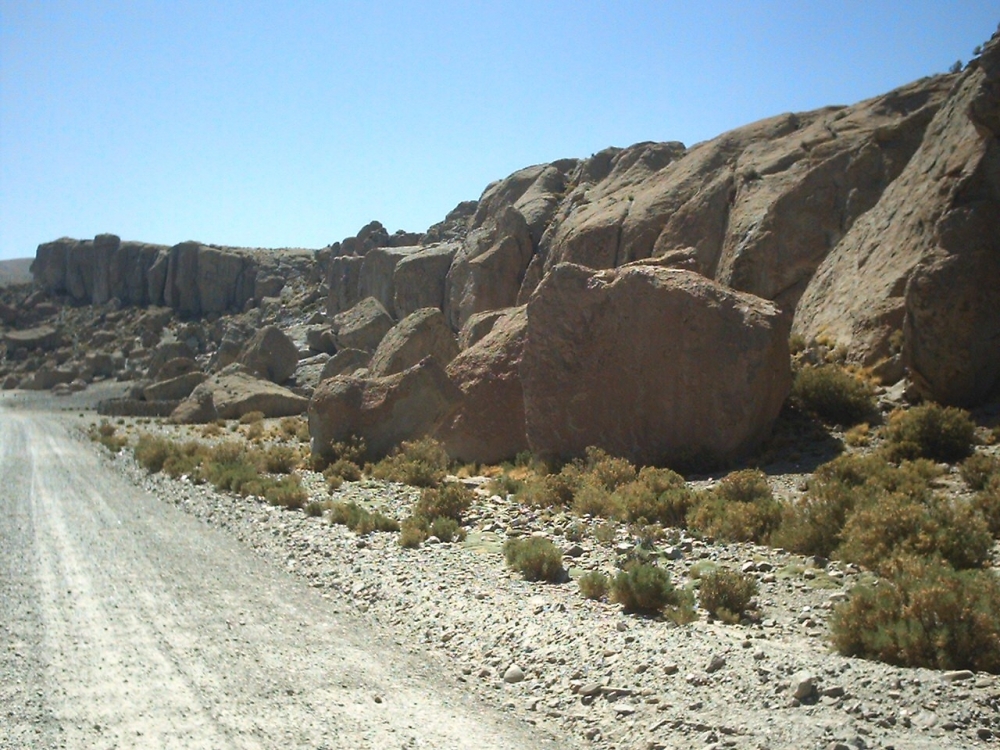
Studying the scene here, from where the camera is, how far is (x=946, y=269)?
1811 centimetres

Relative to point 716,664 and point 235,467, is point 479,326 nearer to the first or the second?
point 235,467

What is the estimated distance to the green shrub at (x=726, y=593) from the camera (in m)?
9.56

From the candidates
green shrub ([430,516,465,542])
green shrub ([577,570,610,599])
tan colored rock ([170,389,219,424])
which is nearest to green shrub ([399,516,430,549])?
green shrub ([430,516,465,542])

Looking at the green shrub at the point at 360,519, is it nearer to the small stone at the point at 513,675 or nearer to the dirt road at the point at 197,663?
the dirt road at the point at 197,663

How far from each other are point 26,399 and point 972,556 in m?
84.6

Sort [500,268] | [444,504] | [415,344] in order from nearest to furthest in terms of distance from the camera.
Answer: [444,504], [415,344], [500,268]

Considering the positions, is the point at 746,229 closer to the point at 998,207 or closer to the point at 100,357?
the point at 998,207

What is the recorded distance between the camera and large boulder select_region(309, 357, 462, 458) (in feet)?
76.5

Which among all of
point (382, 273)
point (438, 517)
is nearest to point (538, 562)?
point (438, 517)

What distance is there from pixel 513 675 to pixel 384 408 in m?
15.7

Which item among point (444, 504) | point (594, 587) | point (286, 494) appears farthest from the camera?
point (286, 494)

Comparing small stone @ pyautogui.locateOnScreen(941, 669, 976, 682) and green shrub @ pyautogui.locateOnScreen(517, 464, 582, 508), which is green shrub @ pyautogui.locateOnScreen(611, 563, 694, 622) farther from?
green shrub @ pyautogui.locateOnScreen(517, 464, 582, 508)

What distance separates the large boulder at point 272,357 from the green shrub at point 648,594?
46199 millimetres

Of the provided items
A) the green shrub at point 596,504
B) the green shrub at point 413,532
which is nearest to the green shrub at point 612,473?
the green shrub at point 596,504
